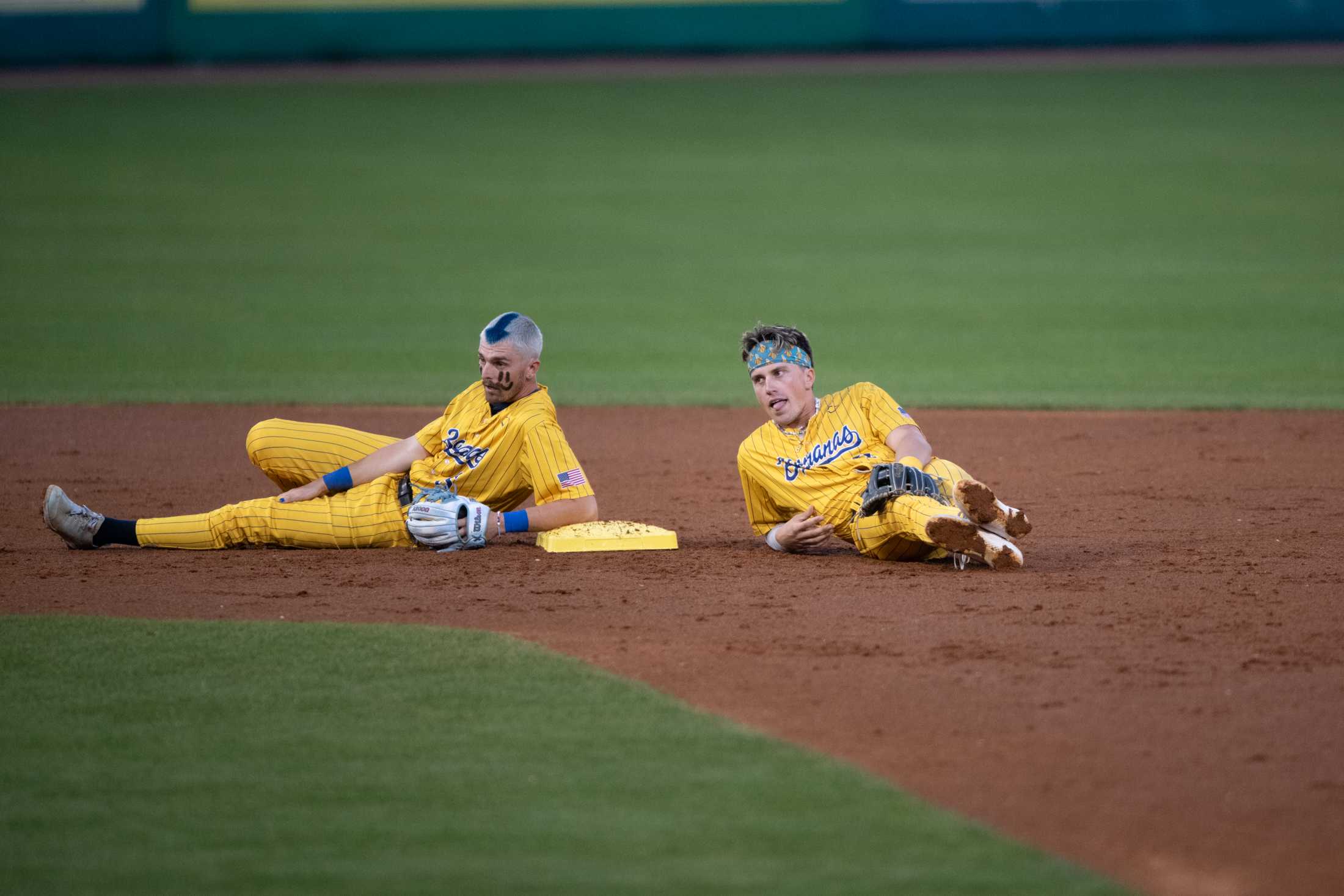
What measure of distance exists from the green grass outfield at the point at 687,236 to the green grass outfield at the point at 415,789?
668 cm

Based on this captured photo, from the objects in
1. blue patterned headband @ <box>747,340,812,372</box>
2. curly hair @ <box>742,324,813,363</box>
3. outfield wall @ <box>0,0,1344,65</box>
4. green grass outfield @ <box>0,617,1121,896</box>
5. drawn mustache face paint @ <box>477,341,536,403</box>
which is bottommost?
green grass outfield @ <box>0,617,1121,896</box>

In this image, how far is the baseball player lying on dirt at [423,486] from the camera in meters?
7.41

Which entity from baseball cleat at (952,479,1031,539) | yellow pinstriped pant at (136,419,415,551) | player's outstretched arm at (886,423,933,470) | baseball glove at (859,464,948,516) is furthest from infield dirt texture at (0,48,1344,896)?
player's outstretched arm at (886,423,933,470)

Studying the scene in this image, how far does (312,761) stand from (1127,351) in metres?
10.9

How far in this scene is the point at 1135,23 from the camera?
2802 cm

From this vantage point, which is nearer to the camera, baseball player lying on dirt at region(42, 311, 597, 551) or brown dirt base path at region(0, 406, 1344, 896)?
brown dirt base path at region(0, 406, 1344, 896)

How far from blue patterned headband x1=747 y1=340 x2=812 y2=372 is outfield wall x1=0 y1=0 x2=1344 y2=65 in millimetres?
21075

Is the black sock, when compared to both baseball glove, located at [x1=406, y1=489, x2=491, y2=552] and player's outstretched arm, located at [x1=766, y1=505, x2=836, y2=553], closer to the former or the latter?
baseball glove, located at [x1=406, y1=489, x2=491, y2=552]

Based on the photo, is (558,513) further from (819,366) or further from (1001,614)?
(819,366)

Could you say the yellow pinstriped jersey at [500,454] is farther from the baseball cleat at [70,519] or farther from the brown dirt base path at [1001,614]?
the baseball cleat at [70,519]

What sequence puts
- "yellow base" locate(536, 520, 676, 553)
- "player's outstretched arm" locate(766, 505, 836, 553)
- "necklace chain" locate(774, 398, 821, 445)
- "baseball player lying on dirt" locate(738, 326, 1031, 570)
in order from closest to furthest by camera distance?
"baseball player lying on dirt" locate(738, 326, 1031, 570), "player's outstretched arm" locate(766, 505, 836, 553), "necklace chain" locate(774, 398, 821, 445), "yellow base" locate(536, 520, 676, 553)

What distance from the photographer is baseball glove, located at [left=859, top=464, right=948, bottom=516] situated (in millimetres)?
6820

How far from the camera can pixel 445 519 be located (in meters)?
7.35

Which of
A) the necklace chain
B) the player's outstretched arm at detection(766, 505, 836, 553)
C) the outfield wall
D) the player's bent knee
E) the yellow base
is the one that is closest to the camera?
the player's outstretched arm at detection(766, 505, 836, 553)
